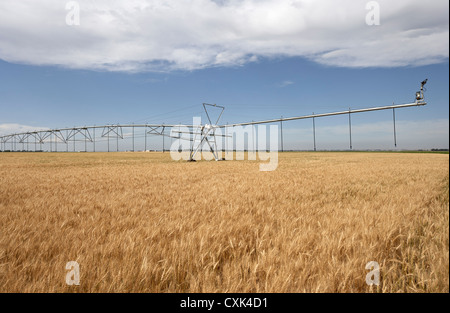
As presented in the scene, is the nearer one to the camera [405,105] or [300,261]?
[300,261]

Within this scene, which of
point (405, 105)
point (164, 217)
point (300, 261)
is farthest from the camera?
point (405, 105)

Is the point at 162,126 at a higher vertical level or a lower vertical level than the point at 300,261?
higher

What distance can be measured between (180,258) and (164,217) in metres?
1.84

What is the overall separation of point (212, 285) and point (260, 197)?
4.36m

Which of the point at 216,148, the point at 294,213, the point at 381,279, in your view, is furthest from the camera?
the point at 216,148

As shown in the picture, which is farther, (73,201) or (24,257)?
(73,201)

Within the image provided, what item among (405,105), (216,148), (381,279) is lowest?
(381,279)

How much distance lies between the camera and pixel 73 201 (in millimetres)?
5742

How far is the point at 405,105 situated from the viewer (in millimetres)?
21812

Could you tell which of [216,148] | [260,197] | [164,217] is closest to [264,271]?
[164,217]

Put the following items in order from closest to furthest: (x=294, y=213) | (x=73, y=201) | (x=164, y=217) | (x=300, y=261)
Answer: (x=300, y=261), (x=164, y=217), (x=294, y=213), (x=73, y=201)

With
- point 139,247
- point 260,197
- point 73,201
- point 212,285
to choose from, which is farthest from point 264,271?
point 73,201

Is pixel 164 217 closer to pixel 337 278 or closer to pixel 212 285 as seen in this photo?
pixel 212 285

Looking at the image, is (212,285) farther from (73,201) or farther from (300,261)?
(73,201)
